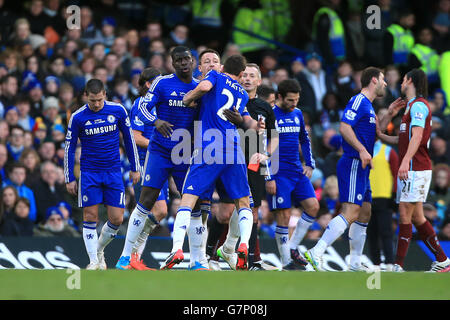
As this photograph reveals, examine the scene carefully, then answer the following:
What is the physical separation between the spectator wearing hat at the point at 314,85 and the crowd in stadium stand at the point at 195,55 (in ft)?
0.08

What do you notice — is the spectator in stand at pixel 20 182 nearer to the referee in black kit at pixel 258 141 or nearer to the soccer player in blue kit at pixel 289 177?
the referee in black kit at pixel 258 141

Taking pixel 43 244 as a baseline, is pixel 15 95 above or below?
above

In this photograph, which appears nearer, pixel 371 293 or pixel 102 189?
pixel 371 293

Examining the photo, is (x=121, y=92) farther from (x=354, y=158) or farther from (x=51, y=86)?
(x=354, y=158)

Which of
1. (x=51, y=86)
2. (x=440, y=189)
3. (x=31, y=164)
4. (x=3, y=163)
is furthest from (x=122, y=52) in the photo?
(x=440, y=189)

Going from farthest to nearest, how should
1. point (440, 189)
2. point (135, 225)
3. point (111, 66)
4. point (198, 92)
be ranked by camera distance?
1. point (111, 66)
2. point (440, 189)
3. point (135, 225)
4. point (198, 92)


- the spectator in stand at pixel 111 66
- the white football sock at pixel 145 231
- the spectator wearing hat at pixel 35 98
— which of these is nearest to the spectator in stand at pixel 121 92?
the spectator in stand at pixel 111 66

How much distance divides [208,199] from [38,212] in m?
4.41

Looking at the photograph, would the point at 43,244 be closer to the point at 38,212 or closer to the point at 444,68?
the point at 38,212

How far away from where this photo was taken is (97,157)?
436 inches

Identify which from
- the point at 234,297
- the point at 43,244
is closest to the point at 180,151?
the point at 234,297

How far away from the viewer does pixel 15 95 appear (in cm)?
1588

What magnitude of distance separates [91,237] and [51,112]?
5.19m

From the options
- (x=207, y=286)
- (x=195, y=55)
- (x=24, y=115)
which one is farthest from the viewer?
(x=195, y=55)
